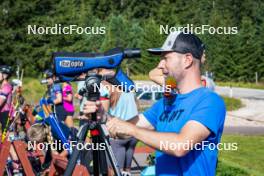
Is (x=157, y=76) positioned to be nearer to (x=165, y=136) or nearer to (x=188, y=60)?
(x=188, y=60)

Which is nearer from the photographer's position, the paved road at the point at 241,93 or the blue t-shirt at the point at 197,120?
the blue t-shirt at the point at 197,120

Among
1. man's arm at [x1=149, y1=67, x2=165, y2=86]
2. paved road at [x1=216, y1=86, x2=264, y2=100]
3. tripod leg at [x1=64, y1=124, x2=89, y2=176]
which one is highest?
man's arm at [x1=149, y1=67, x2=165, y2=86]

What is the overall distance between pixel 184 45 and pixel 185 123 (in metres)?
0.42

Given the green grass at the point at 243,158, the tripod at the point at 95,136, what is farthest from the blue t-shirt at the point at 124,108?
the tripod at the point at 95,136

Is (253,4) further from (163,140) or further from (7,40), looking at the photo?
(163,140)

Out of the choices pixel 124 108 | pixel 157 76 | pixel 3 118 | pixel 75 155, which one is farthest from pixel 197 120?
pixel 3 118

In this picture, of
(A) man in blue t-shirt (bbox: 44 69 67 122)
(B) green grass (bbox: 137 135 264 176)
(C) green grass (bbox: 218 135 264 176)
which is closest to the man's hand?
(B) green grass (bbox: 137 135 264 176)

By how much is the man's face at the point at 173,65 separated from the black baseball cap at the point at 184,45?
0.09 feet

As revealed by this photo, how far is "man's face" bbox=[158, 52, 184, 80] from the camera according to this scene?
10.1 ft

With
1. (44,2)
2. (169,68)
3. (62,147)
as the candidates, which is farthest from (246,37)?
(169,68)

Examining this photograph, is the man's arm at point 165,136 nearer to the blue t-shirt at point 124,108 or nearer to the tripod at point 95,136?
the tripod at point 95,136

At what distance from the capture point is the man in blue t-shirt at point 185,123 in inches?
114

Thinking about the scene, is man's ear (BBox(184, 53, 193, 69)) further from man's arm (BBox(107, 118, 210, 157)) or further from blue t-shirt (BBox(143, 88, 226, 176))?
man's arm (BBox(107, 118, 210, 157))

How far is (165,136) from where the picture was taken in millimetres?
2906
